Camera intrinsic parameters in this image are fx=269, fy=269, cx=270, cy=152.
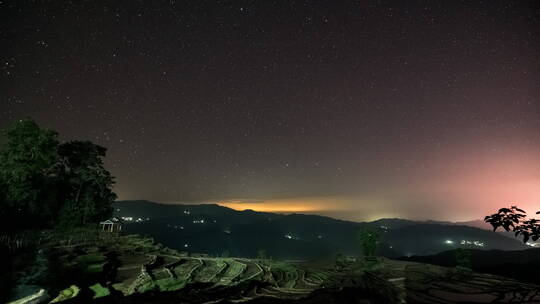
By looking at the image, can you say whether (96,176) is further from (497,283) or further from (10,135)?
(497,283)

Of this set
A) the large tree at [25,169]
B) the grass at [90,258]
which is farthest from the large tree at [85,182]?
the grass at [90,258]

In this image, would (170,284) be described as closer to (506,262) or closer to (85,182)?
(85,182)

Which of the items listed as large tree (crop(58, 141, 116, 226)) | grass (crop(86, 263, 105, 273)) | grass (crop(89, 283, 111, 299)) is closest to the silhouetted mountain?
grass (crop(89, 283, 111, 299))

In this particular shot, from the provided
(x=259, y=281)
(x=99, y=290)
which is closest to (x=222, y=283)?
(x=259, y=281)

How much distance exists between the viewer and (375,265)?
29.8m

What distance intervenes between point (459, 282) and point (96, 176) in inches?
1713

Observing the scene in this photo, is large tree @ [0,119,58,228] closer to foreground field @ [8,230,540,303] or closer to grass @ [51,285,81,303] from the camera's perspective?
foreground field @ [8,230,540,303]

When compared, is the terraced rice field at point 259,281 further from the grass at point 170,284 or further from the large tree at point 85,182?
the large tree at point 85,182

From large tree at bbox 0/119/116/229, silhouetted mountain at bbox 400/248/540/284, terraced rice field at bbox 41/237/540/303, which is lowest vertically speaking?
silhouetted mountain at bbox 400/248/540/284

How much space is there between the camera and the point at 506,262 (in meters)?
59.9

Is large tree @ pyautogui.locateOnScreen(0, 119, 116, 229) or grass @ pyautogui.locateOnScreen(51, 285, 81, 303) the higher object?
large tree @ pyautogui.locateOnScreen(0, 119, 116, 229)

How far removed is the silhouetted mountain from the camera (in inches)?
1419

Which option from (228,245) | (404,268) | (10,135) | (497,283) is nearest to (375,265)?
(404,268)

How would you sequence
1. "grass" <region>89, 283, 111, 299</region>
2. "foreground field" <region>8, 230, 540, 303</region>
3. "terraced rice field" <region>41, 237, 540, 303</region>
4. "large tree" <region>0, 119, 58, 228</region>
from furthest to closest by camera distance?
"large tree" <region>0, 119, 58, 228</region>
"grass" <region>89, 283, 111, 299</region>
"terraced rice field" <region>41, 237, 540, 303</region>
"foreground field" <region>8, 230, 540, 303</region>
